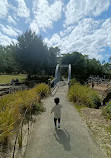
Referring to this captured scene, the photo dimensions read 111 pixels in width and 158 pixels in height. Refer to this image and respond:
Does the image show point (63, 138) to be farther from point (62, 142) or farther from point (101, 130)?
point (101, 130)

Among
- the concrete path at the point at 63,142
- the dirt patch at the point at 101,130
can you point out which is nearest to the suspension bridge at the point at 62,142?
the concrete path at the point at 63,142

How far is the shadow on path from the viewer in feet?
6.94

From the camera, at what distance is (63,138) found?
2.40 metres

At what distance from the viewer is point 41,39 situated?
1883 centimetres

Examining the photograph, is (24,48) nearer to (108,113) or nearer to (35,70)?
(35,70)

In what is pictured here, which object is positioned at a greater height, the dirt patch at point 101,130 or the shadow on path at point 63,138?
the shadow on path at point 63,138

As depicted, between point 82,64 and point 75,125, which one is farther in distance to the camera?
point 82,64

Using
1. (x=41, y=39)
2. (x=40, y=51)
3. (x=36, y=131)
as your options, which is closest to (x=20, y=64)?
(x=40, y=51)

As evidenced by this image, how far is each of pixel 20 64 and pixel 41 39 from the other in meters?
6.87

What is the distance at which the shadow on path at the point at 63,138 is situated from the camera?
211 cm

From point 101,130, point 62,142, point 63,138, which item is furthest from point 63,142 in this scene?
point 101,130

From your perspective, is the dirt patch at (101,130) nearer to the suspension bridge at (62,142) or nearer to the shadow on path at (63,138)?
the suspension bridge at (62,142)

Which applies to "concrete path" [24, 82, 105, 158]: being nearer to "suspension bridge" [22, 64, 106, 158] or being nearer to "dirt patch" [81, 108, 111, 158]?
"suspension bridge" [22, 64, 106, 158]

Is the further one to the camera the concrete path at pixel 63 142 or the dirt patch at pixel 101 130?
the dirt patch at pixel 101 130
